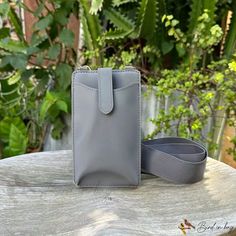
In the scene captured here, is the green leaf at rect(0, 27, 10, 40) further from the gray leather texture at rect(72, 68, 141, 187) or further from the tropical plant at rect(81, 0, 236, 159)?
the gray leather texture at rect(72, 68, 141, 187)

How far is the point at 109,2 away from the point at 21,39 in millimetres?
536

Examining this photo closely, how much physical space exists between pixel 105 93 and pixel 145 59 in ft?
2.91

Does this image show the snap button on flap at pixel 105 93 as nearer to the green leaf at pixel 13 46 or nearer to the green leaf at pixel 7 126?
the green leaf at pixel 13 46

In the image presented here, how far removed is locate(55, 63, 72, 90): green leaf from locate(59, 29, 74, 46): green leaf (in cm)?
15

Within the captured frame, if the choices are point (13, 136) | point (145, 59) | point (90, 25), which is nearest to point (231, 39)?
point (145, 59)

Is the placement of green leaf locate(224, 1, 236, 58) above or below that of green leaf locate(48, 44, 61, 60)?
above

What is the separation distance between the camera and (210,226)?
0.71m

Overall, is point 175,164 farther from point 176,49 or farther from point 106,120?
point 176,49

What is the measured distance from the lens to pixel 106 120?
0.80m

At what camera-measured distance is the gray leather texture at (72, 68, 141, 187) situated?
0.80m

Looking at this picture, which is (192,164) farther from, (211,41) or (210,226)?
(211,41)

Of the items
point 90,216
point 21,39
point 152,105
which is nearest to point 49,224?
point 90,216

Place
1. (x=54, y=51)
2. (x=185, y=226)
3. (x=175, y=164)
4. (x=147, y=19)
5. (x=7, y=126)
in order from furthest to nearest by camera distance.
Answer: (x=7, y=126) → (x=54, y=51) → (x=147, y=19) → (x=175, y=164) → (x=185, y=226)

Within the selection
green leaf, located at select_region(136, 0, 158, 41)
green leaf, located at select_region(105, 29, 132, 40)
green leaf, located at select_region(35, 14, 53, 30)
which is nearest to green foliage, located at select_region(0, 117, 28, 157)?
green leaf, located at select_region(35, 14, 53, 30)
